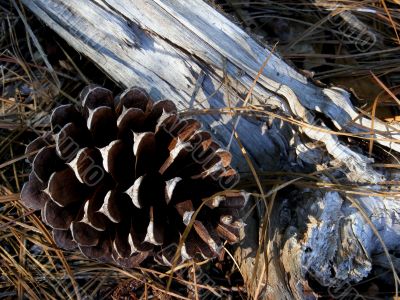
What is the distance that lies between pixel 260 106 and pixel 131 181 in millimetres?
483

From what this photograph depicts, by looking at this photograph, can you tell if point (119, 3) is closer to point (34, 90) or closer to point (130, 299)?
point (34, 90)

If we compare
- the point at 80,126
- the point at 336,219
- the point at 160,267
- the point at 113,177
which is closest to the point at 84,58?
the point at 80,126

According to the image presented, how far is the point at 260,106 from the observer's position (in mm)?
1395

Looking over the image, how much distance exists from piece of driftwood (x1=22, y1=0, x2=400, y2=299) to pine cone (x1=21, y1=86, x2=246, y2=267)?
0.62ft

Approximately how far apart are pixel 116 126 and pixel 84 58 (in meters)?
0.49

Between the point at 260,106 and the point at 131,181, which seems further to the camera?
the point at 260,106

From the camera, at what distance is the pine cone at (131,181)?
118 centimetres

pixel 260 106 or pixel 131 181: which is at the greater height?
pixel 260 106

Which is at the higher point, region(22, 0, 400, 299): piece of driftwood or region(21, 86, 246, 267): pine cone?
region(22, 0, 400, 299): piece of driftwood

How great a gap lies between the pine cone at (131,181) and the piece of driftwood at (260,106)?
0.19 meters

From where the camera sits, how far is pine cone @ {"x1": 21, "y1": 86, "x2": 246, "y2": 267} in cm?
118

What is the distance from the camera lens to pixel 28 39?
1.58 m

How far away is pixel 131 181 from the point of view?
1227 millimetres

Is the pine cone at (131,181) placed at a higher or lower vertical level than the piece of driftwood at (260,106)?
lower
